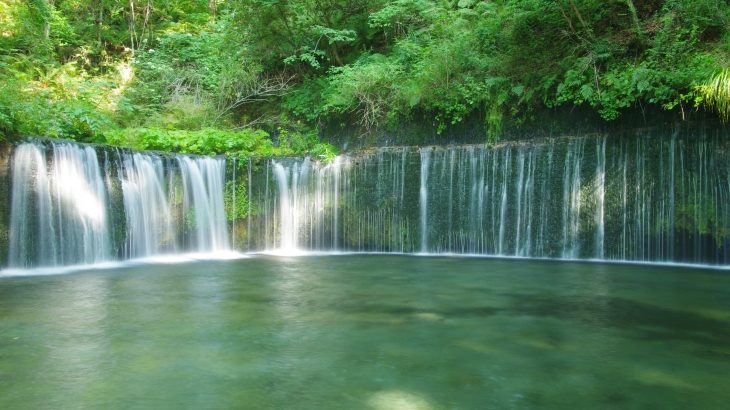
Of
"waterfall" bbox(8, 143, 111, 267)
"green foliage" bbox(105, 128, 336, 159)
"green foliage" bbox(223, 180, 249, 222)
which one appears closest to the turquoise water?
"waterfall" bbox(8, 143, 111, 267)

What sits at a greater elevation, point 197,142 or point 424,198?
point 197,142

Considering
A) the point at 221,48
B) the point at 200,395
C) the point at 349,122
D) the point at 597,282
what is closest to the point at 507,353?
the point at 200,395

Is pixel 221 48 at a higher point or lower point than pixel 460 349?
higher

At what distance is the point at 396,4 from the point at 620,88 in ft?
24.6

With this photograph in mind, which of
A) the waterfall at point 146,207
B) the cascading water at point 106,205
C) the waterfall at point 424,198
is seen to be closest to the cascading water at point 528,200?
the waterfall at point 424,198

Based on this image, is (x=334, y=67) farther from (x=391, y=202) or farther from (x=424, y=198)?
(x=424, y=198)

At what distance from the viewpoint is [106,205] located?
34.7 ft

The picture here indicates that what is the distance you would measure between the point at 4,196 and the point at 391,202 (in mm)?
7395

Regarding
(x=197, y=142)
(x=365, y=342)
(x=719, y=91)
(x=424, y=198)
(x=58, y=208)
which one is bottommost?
(x=365, y=342)

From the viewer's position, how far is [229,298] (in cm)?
691

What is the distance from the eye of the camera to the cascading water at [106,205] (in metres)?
9.40

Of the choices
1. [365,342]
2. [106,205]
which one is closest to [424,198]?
[106,205]

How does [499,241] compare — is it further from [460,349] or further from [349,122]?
[460,349]

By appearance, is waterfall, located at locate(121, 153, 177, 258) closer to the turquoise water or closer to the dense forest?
the dense forest
